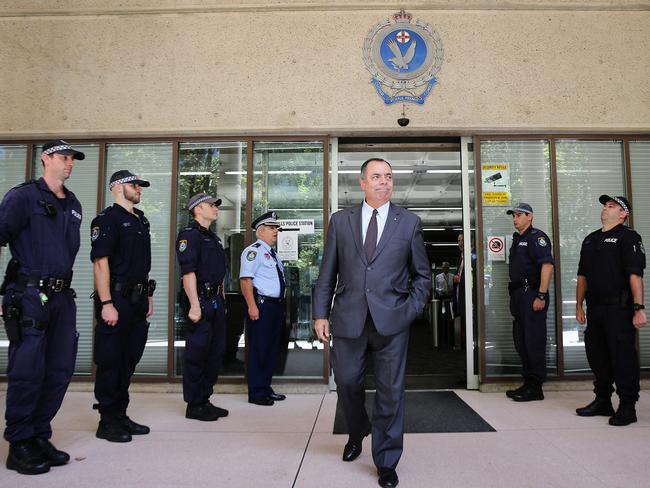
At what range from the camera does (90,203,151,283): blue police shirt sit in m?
3.39

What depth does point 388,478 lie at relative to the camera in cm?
253

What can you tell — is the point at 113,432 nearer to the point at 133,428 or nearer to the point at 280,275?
the point at 133,428

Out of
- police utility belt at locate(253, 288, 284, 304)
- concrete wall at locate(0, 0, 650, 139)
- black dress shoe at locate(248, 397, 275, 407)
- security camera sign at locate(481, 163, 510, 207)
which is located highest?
concrete wall at locate(0, 0, 650, 139)

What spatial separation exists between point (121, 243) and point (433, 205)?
37.3 feet

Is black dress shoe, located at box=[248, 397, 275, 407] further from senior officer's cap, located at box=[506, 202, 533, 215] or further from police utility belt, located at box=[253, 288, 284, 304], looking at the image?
senior officer's cap, located at box=[506, 202, 533, 215]

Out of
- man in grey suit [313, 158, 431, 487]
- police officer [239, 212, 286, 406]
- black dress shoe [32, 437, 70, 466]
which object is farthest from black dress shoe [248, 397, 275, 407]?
black dress shoe [32, 437, 70, 466]

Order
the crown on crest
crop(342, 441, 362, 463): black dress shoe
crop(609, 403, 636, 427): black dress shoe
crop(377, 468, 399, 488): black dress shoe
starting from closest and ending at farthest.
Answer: crop(377, 468, 399, 488): black dress shoe
crop(342, 441, 362, 463): black dress shoe
crop(609, 403, 636, 427): black dress shoe
the crown on crest

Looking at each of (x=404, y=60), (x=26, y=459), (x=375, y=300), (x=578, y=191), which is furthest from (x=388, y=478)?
(x=404, y=60)

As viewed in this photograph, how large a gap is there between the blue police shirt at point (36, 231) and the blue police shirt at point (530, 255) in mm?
3830

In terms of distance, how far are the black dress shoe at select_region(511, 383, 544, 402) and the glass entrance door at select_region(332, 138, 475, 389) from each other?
61cm

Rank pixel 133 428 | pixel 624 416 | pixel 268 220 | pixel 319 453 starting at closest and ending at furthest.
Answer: pixel 319 453
pixel 133 428
pixel 624 416
pixel 268 220

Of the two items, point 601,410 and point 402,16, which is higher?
point 402,16

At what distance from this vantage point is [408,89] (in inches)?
199

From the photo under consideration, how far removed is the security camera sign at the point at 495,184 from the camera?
515 centimetres
